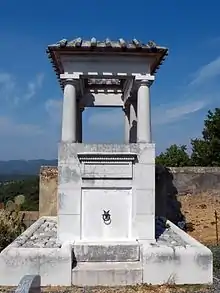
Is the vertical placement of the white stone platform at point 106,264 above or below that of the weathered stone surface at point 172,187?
below

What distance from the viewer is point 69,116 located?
8414mm

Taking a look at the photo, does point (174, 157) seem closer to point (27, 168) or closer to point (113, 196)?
point (113, 196)

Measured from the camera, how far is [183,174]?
1369 centimetres

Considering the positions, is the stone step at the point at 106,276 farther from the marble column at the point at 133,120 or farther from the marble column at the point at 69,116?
the marble column at the point at 133,120

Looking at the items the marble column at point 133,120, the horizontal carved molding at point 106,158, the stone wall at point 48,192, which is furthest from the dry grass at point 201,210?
the horizontal carved molding at point 106,158

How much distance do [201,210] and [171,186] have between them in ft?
3.79

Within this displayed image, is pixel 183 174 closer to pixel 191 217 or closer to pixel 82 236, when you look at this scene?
pixel 191 217

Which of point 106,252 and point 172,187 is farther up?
point 172,187

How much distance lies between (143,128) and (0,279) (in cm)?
360

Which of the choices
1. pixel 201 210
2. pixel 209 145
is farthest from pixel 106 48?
pixel 209 145

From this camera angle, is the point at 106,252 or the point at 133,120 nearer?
the point at 106,252

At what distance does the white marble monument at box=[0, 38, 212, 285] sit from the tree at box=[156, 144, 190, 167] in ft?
50.4

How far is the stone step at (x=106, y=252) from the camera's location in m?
7.84

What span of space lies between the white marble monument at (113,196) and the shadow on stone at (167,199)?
4274mm
